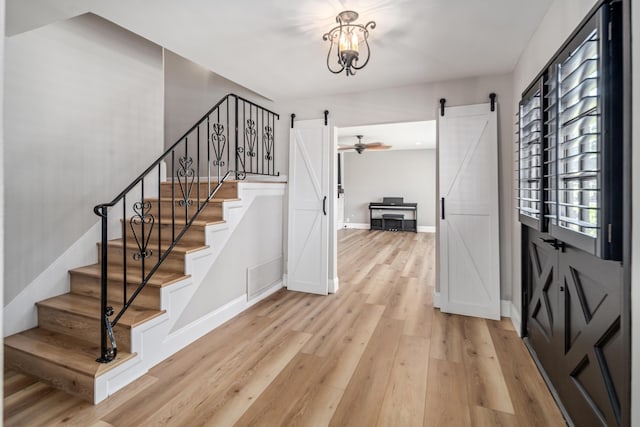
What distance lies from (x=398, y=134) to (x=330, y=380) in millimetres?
6247

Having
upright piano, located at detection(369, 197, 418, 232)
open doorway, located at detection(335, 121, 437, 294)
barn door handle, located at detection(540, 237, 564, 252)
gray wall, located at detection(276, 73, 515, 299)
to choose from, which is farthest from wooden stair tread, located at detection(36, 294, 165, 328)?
upright piano, located at detection(369, 197, 418, 232)

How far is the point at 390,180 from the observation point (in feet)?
34.8

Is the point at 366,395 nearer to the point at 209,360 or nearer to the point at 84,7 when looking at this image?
the point at 209,360

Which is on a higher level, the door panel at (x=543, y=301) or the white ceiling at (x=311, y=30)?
the white ceiling at (x=311, y=30)

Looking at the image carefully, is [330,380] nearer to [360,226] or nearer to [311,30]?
[311,30]

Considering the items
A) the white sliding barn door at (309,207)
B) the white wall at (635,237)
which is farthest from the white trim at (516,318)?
the white sliding barn door at (309,207)

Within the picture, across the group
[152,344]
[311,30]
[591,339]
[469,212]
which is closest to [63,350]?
[152,344]

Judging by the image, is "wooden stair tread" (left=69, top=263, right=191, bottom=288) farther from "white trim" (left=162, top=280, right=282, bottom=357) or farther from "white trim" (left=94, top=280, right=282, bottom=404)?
"white trim" (left=162, top=280, right=282, bottom=357)

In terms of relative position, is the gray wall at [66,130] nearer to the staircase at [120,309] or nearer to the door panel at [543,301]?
the staircase at [120,309]

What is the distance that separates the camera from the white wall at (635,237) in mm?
1145

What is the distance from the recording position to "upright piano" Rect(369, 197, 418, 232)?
10180mm

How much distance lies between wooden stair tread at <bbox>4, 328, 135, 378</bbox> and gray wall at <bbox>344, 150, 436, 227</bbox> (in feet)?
30.3

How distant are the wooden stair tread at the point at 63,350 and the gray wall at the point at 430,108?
115 inches

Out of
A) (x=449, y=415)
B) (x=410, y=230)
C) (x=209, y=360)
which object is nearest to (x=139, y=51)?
(x=209, y=360)
